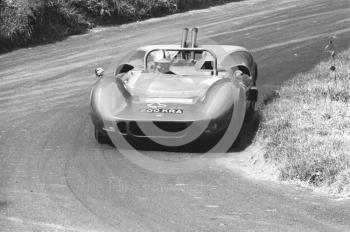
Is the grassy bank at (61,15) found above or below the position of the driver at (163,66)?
below

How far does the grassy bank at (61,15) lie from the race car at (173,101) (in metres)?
7.30

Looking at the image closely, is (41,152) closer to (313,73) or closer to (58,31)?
(313,73)

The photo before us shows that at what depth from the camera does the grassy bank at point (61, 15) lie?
1773 cm

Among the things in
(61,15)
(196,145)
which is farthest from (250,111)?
(61,15)

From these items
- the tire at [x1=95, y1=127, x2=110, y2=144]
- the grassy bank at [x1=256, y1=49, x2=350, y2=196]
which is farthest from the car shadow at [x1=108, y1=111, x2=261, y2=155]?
the grassy bank at [x1=256, y1=49, x2=350, y2=196]

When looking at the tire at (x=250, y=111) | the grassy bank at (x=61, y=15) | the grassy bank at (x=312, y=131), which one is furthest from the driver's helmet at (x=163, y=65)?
the grassy bank at (x=61, y=15)

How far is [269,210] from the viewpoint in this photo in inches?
277

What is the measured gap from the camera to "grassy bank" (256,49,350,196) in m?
7.91

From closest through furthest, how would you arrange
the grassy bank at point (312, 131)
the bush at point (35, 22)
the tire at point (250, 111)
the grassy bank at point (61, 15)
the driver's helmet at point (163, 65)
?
the grassy bank at point (312, 131)
the tire at point (250, 111)
the driver's helmet at point (163, 65)
the bush at point (35, 22)
the grassy bank at point (61, 15)

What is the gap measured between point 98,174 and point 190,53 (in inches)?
150

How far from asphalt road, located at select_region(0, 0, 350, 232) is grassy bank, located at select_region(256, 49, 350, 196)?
315 mm

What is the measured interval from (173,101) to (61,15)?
34.1 ft

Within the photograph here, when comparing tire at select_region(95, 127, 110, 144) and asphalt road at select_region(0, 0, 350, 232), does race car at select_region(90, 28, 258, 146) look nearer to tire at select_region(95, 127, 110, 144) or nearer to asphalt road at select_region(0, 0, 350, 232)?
tire at select_region(95, 127, 110, 144)

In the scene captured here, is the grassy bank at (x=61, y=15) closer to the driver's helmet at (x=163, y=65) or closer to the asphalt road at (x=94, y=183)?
the asphalt road at (x=94, y=183)
